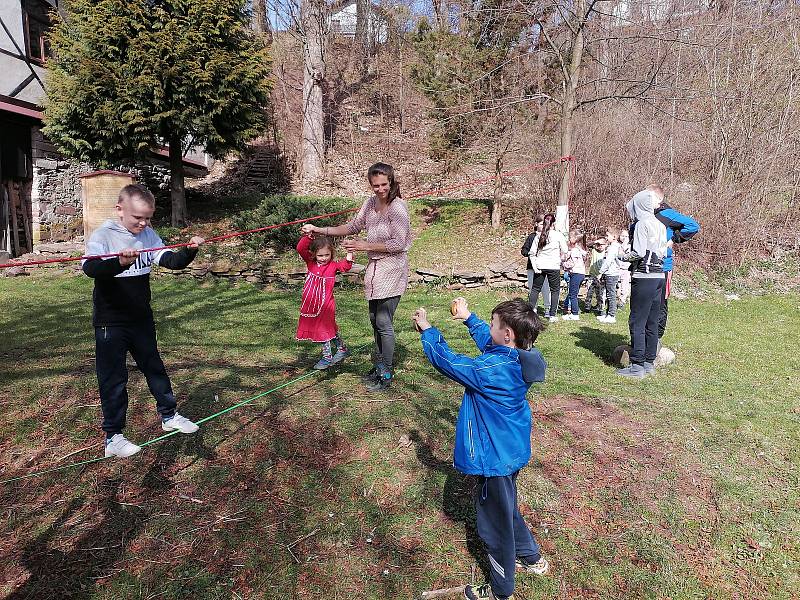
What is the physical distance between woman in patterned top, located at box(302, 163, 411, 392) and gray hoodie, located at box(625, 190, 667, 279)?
2.51 m

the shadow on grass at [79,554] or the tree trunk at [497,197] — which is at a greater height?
the tree trunk at [497,197]

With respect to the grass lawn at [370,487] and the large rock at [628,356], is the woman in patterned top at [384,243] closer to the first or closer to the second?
the grass lawn at [370,487]

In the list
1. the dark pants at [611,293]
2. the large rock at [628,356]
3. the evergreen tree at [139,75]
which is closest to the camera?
the large rock at [628,356]

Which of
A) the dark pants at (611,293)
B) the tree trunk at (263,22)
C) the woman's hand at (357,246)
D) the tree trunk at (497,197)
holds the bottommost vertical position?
the dark pants at (611,293)

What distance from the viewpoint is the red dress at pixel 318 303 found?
18.3 ft

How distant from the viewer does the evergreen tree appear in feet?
39.2

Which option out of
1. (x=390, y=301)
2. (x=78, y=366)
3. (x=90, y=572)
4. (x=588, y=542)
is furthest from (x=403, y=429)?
(x=78, y=366)

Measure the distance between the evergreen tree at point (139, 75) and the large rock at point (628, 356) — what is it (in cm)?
1077

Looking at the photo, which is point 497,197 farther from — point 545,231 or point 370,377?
point 370,377

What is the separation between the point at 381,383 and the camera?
498cm

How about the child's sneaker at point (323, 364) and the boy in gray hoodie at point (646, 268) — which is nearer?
the boy in gray hoodie at point (646, 268)

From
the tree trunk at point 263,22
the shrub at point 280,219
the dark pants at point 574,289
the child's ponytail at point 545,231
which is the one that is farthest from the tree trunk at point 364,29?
the dark pants at point 574,289

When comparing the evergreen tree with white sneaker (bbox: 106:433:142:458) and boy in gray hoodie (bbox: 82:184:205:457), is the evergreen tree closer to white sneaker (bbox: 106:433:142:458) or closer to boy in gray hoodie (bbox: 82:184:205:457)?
boy in gray hoodie (bbox: 82:184:205:457)

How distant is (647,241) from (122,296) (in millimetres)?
4729
